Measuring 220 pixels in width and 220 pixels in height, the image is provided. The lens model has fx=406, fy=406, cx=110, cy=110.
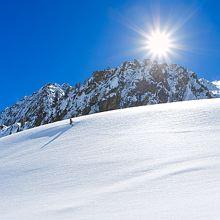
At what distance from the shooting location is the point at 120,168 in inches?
222

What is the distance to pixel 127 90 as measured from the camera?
129 meters

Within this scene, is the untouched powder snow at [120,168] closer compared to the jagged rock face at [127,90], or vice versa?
the untouched powder snow at [120,168]

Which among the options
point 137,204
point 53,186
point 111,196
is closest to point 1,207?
point 53,186

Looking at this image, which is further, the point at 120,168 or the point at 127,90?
the point at 127,90

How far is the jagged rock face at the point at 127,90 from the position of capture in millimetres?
126875

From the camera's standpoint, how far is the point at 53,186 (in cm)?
543

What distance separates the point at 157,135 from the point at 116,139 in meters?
0.77

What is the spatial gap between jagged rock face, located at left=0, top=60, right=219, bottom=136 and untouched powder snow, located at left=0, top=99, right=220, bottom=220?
114 metres

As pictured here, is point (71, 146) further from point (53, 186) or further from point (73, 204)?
point (73, 204)

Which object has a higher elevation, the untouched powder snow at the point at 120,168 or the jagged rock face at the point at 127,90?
the jagged rock face at the point at 127,90

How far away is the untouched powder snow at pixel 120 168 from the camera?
415 centimetres

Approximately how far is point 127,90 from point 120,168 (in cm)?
12405

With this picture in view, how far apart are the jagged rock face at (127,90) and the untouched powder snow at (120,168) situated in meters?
114

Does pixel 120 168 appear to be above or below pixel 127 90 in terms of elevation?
below
